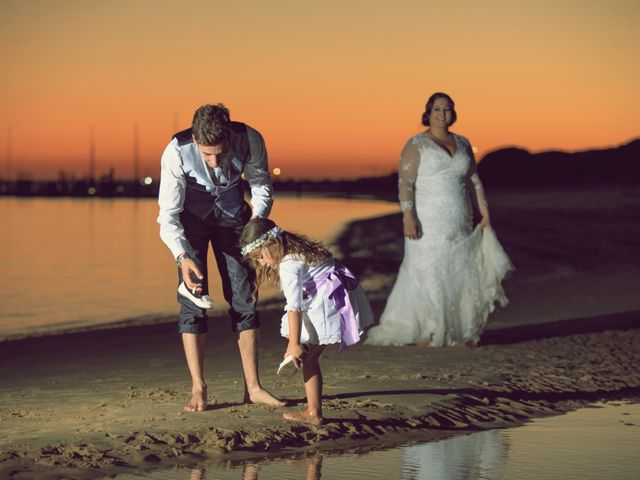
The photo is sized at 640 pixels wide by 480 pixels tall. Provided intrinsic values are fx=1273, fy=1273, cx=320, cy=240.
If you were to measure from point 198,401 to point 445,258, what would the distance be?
3.86 m

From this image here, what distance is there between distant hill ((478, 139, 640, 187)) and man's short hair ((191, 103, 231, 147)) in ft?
367

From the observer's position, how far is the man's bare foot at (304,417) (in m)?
6.99

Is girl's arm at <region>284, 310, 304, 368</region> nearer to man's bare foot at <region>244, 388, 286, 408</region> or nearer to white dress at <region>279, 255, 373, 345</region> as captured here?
white dress at <region>279, 255, 373, 345</region>

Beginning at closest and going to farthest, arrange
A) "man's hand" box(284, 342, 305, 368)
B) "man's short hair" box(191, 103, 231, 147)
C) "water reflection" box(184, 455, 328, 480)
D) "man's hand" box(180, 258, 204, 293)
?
"water reflection" box(184, 455, 328, 480), "man's hand" box(284, 342, 305, 368), "man's short hair" box(191, 103, 231, 147), "man's hand" box(180, 258, 204, 293)

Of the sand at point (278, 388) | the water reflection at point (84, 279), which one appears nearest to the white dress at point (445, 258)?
the sand at point (278, 388)

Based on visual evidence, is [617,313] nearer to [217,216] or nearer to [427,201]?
[427,201]

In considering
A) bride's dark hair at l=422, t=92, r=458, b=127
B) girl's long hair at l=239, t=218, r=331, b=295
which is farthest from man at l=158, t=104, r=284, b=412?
bride's dark hair at l=422, t=92, r=458, b=127

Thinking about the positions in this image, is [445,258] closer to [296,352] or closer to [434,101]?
[434,101]

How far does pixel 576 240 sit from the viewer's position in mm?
26141

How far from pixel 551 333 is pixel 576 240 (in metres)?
14.9

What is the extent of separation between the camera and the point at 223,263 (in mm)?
7711

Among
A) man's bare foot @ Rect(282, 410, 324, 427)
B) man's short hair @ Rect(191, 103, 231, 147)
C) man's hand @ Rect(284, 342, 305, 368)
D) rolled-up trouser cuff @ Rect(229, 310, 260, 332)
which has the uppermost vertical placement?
man's short hair @ Rect(191, 103, 231, 147)

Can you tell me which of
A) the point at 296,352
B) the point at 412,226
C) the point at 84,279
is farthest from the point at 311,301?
the point at 84,279

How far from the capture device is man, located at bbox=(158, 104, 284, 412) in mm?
7316
